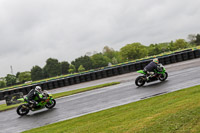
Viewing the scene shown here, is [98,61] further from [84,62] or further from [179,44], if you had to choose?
[179,44]

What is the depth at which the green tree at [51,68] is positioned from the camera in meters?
136

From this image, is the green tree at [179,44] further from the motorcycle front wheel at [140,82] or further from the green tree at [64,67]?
the motorcycle front wheel at [140,82]

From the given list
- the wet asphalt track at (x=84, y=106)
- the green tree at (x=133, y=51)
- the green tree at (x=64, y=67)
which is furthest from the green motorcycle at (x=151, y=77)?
the green tree at (x=64, y=67)

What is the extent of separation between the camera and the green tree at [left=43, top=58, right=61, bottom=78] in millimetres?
135725

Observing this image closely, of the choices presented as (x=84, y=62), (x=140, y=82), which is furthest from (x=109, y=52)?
(x=140, y=82)

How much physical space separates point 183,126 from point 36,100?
10474mm

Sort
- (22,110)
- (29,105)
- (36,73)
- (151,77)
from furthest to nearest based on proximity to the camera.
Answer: (36,73)
(151,77)
(22,110)
(29,105)

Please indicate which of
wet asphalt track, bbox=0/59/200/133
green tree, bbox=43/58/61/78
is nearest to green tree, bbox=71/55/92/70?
green tree, bbox=43/58/61/78

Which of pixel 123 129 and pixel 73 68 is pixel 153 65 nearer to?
pixel 123 129

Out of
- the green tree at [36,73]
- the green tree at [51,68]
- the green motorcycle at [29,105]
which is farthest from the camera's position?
the green tree at [36,73]

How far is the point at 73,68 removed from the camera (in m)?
133

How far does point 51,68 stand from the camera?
137 meters

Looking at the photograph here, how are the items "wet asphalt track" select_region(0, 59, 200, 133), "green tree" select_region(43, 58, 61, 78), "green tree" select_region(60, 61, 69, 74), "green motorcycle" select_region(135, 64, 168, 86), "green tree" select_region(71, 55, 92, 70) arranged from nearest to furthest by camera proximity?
"wet asphalt track" select_region(0, 59, 200, 133), "green motorcycle" select_region(135, 64, 168, 86), "green tree" select_region(71, 55, 92, 70), "green tree" select_region(43, 58, 61, 78), "green tree" select_region(60, 61, 69, 74)

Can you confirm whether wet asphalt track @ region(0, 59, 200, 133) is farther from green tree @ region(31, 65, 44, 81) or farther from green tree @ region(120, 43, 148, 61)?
green tree @ region(31, 65, 44, 81)
